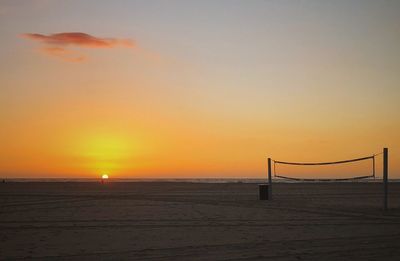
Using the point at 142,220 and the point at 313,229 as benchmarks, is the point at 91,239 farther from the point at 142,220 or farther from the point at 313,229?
the point at 313,229

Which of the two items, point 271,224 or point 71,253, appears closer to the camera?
point 71,253

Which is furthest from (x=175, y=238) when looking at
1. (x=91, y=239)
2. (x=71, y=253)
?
(x=71, y=253)

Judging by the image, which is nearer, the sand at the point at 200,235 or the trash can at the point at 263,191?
the sand at the point at 200,235

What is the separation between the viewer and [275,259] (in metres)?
7.41

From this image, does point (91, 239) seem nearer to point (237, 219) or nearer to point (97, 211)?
point (237, 219)

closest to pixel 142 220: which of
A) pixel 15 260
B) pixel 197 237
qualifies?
pixel 197 237

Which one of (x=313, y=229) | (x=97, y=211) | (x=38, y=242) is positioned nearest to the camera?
(x=38, y=242)

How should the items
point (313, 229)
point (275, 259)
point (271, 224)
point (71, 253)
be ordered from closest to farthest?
point (275, 259) → point (71, 253) → point (313, 229) → point (271, 224)

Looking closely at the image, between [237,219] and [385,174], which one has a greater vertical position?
[385,174]

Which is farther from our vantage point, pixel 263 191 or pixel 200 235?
pixel 263 191

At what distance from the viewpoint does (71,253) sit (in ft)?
26.5

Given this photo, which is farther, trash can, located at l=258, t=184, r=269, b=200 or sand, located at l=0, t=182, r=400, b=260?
trash can, located at l=258, t=184, r=269, b=200

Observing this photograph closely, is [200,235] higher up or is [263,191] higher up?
[200,235]

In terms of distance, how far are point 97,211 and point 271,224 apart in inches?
260
